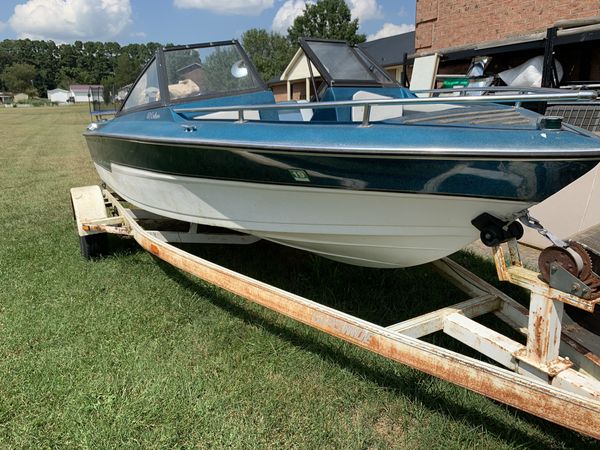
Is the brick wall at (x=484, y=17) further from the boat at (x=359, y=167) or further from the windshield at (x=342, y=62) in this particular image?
the boat at (x=359, y=167)

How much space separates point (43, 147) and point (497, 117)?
553 inches

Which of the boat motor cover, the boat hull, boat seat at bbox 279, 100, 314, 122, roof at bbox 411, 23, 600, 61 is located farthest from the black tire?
roof at bbox 411, 23, 600, 61

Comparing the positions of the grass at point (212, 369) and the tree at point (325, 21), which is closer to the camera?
the grass at point (212, 369)

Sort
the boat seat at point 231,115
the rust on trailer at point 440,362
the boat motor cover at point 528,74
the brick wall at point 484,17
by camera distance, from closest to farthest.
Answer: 1. the rust on trailer at point 440,362
2. the boat seat at point 231,115
3. the boat motor cover at point 528,74
4. the brick wall at point 484,17

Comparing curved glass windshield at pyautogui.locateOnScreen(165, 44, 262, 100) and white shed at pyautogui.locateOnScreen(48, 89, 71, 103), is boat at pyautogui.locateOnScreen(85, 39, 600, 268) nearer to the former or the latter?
curved glass windshield at pyautogui.locateOnScreen(165, 44, 262, 100)

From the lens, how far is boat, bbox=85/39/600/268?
1.91 metres

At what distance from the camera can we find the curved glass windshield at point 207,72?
3.73m

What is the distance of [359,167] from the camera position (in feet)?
7.00

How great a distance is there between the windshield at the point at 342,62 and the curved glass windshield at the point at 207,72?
0.67m

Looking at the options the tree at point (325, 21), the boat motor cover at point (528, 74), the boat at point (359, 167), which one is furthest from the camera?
the tree at point (325, 21)

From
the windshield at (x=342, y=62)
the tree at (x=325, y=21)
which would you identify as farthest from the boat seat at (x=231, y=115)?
the tree at (x=325, y=21)

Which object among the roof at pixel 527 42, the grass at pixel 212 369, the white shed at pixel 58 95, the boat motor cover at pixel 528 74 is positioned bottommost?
the grass at pixel 212 369

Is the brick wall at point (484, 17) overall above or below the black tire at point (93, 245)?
above

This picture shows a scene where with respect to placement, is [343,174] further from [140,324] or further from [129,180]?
[129,180]
